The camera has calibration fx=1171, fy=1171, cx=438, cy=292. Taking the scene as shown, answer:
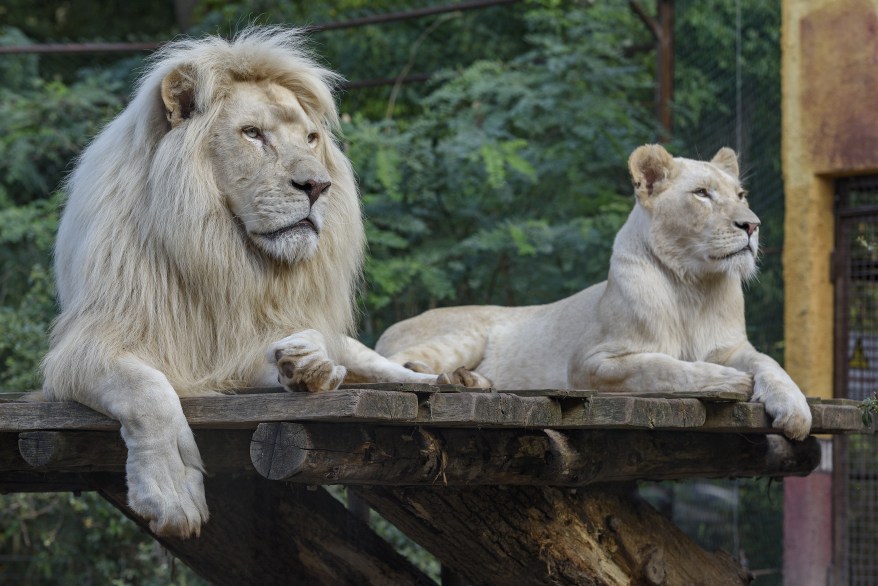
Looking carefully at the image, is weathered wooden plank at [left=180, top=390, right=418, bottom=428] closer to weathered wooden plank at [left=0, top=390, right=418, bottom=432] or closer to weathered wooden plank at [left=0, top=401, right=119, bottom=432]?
weathered wooden plank at [left=0, top=390, right=418, bottom=432]

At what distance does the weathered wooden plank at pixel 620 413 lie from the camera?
3264 mm

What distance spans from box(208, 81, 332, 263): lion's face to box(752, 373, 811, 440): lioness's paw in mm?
1489

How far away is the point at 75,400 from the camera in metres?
3.21

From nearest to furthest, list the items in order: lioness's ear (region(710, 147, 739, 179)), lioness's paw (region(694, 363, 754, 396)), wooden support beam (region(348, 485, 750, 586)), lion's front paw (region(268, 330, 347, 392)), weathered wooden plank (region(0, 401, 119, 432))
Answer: lion's front paw (region(268, 330, 347, 392)), weathered wooden plank (region(0, 401, 119, 432)), wooden support beam (region(348, 485, 750, 586)), lioness's paw (region(694, 363, 754, 396)), lioness's ear (region(710, 147, 739, 179))

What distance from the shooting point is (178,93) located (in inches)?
140

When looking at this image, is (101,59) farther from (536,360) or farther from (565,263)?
(536,360)

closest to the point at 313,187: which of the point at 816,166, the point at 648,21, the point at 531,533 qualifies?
the point at 531,533

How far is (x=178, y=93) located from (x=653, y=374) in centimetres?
182

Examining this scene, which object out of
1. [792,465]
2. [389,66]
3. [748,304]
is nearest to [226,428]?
[792,465]

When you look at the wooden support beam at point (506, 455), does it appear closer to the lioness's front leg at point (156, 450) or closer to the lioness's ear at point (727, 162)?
the lioness's front leg at point (156, 450)

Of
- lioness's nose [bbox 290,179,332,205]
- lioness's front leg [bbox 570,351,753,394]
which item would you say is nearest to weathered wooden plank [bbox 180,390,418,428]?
lioness's nose [bbox 290,179,332,205]

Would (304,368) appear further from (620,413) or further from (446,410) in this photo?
(620,413)

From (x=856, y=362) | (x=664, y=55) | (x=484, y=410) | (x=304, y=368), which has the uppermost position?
(x=664, y=55)

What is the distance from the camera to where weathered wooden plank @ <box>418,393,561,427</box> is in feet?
9.55
